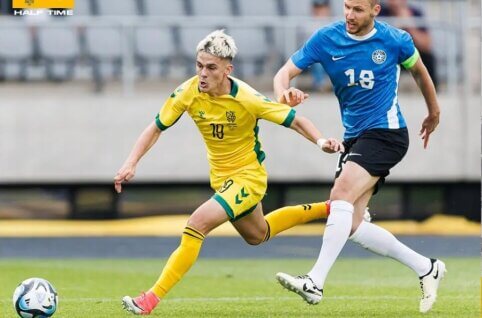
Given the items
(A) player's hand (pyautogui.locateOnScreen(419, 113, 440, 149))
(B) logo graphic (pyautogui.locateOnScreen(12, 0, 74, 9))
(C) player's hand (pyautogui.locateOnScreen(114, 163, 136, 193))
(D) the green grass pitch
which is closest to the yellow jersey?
(C) player's hand (pyautogui.locateOnScreen(114, 163, 136, 193))

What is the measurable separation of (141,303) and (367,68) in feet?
7.20

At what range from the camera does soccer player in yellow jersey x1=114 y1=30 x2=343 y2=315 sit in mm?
8305

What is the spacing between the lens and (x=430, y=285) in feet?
28.9

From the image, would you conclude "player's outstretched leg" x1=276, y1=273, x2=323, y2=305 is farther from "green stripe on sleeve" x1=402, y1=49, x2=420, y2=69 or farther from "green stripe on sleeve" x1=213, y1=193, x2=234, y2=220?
"green stripe on sleeve" x1=402, y1=49, x2=420, y2=69

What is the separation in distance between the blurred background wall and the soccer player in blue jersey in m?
8.53

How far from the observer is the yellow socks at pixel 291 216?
9.30 meters

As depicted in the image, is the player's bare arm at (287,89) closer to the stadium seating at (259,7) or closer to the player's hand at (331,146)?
the player's hand at (331,146)

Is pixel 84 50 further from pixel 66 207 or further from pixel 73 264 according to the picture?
pixel 73 264

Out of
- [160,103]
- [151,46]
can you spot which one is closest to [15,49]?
[151,46]

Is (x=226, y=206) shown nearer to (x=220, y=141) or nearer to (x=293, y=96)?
(x=220, y=141)

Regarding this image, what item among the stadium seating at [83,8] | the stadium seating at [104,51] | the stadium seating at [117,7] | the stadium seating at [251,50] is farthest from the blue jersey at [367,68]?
the stadium seating at [117,7]

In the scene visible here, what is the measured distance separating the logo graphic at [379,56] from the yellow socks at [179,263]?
5.51 ft

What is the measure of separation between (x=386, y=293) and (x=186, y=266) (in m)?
2.58

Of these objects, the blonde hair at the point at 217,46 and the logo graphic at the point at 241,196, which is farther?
the logo graphic at the point at 241,196
